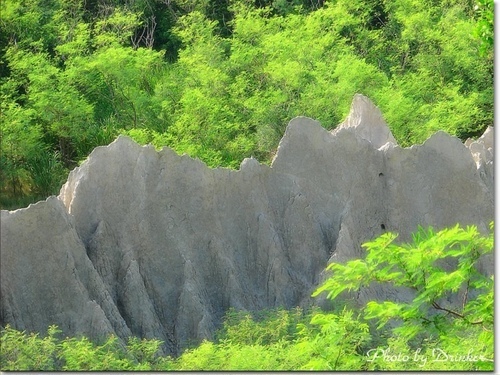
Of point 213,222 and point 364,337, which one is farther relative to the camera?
point 213,222

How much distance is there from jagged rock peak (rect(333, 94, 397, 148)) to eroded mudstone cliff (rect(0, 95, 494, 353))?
14 millimetres

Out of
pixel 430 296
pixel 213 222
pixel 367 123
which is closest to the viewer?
pixel 430 296

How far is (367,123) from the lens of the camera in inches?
324

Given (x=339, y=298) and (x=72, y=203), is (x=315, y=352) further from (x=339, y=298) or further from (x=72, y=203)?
(x=72, y=203)

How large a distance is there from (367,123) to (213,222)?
4.45ft

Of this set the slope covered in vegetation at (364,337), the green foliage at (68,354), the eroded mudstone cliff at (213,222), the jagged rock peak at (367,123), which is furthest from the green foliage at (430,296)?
the jagged rock peak at (367,123)

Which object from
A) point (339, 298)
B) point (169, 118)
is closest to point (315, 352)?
point (339, 298)

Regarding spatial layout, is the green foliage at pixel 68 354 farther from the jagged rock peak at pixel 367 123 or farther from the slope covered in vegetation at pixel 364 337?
the jagged rock peak at pixel 367 123

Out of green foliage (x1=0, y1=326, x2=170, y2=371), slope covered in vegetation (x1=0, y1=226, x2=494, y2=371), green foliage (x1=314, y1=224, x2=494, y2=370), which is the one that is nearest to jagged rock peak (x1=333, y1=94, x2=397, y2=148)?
slope covered in vegetation (x1=0, y1=226, x2=494, y2=371)

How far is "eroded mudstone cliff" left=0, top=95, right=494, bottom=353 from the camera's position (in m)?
7.04

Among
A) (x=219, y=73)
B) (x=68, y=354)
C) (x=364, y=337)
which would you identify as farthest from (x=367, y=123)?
(x=68, y=354)

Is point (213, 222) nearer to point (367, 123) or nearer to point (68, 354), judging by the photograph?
point (367, 123)

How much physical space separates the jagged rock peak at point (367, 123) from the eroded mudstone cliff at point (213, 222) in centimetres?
1

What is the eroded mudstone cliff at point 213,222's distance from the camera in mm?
7035
